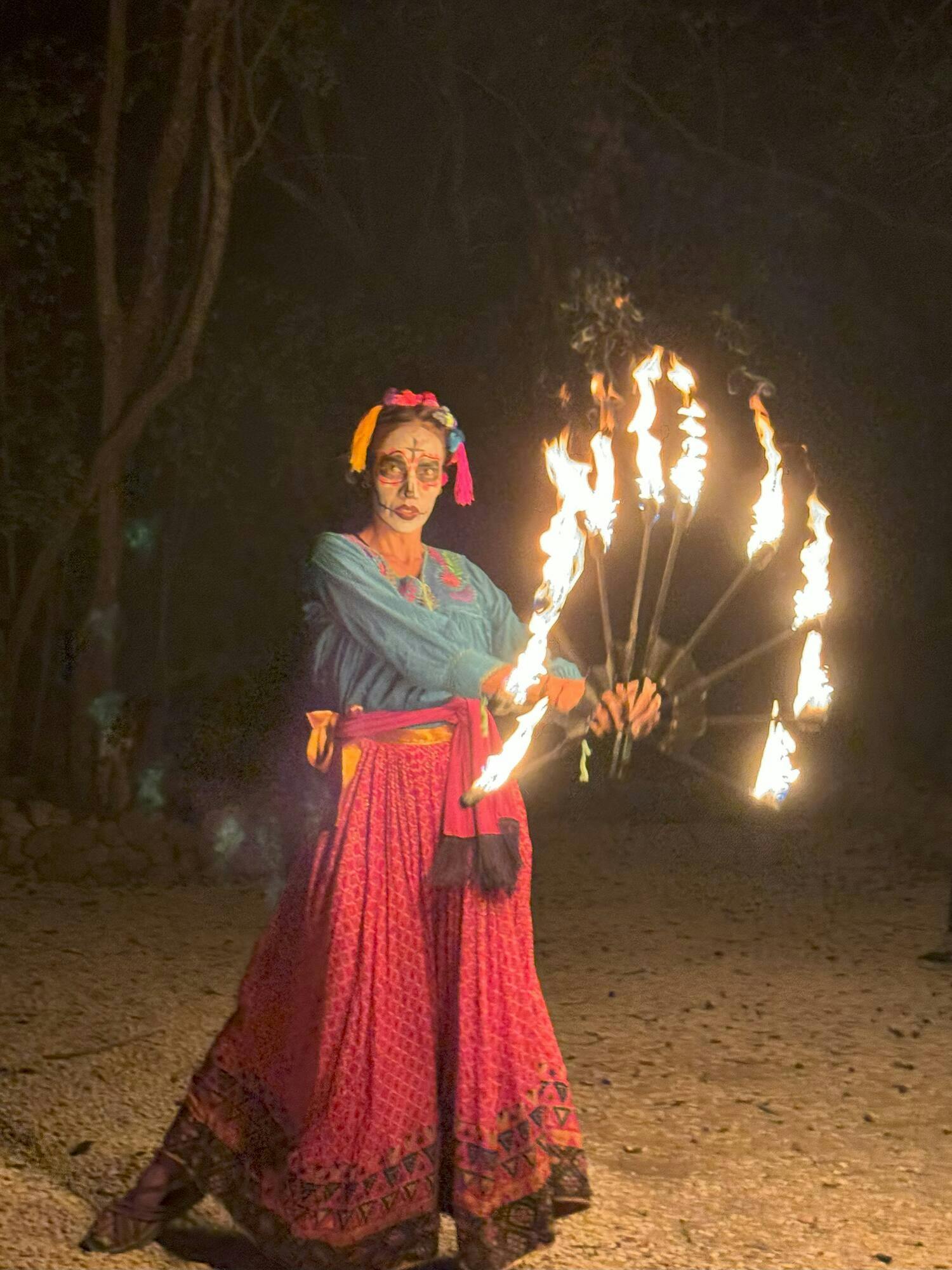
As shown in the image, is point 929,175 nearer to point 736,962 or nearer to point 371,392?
point 371,392

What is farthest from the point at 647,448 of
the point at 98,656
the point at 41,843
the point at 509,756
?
the point at 98,656

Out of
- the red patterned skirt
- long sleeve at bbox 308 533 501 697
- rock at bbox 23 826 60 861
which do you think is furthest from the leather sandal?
rock at bbox 23 826 60 861

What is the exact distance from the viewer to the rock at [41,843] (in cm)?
973

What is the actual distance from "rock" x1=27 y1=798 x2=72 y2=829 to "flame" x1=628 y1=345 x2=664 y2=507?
269 inches

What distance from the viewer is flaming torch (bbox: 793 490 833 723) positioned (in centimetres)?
376

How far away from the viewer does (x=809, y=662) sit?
3.79 meters

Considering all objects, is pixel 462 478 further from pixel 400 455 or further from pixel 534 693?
pixel 534 693

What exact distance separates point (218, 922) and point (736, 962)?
2733 mm

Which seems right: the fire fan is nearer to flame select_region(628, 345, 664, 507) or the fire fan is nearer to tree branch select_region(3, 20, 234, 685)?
flame select_region(628, 345, 664, 507)

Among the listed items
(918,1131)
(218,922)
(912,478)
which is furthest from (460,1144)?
(912,478)

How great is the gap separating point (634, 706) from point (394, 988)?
2.78 feet

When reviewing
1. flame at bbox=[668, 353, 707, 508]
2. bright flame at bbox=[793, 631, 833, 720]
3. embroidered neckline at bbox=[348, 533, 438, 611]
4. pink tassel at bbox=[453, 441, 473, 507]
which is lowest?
bright flame at bbox=[793, 631, 833, 720]

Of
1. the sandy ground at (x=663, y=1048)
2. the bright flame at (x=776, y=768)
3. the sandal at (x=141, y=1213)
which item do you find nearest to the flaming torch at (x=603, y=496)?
the bright flame at (x=776, y=768)

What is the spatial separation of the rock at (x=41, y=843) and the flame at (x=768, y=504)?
6739mm
